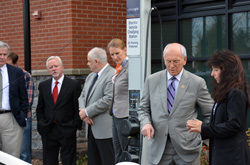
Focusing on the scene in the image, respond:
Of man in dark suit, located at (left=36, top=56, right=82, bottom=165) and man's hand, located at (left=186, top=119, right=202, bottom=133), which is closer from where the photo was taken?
man's hand, located at (left=186, top=119, right=202, bottom=133)

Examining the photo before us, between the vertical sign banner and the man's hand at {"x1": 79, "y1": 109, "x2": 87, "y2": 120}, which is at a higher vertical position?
the vertical sign banner

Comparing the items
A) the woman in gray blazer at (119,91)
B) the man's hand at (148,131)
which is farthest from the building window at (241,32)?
the man's hand at (148,131)

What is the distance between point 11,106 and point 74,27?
2.71m

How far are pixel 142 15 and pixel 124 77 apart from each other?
1.54 meters

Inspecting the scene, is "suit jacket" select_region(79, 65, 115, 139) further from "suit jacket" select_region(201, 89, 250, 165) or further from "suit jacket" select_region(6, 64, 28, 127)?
"suit jacket" select_region(201, 89, 250, 165)

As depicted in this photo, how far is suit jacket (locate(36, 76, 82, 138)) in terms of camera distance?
7969 millimetres

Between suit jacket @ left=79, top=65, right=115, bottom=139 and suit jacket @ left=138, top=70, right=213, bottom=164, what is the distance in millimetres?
2147

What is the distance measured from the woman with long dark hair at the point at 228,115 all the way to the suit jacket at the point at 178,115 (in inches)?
17.4

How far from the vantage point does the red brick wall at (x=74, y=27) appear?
9.91m

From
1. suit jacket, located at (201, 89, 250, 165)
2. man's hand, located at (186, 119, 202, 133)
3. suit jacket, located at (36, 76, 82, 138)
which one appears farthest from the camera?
suit jacket, located at (36, 76, 82, 138)

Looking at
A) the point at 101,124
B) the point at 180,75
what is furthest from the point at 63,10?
the point at 180,75

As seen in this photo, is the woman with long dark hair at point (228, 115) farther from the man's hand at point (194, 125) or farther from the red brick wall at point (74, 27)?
the red brick wall at point (74, 27)

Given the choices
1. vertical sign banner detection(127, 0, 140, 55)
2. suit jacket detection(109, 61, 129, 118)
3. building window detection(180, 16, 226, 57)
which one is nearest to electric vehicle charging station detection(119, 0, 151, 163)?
vertical sign banner detection(127, 0, 140, 55)

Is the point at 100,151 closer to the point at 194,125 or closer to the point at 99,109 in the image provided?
the point at 99,109
